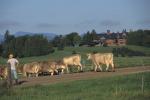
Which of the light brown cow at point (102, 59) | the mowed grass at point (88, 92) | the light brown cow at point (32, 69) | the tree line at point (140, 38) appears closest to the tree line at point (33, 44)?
the tree line at point (140, 38)

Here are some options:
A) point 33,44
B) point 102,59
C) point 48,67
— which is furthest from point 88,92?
point 33,44

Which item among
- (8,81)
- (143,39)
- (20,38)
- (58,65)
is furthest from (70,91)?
(143,39)

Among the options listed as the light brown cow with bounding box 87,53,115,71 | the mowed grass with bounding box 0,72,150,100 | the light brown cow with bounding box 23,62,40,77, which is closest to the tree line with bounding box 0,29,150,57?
the light brown cow with bounding box 87,53,115,71

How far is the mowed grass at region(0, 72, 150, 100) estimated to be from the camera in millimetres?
21344

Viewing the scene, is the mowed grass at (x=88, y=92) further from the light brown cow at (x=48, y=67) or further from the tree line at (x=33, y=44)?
the tree line at (x=33, y=44)

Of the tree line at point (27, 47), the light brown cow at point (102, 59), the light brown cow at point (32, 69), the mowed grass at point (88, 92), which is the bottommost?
the mowed grass at point (88, 92)

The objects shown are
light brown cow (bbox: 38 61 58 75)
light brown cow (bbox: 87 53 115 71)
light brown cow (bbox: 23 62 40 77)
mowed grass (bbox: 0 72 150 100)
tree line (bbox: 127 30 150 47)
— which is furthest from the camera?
tree line (bbox: 127 30 150 47)

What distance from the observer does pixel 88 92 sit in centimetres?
2362

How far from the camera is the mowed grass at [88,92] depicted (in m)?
21.3

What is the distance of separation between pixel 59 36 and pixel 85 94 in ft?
421

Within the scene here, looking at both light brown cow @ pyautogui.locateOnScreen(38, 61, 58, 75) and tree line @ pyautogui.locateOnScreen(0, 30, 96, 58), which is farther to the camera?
tree line @ pyautogui.locateOnScreen(0, 30, 96, 58)

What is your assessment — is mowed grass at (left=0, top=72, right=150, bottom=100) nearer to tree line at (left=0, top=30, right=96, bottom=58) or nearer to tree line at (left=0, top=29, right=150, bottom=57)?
tree line at (left=0, top=29, right=150, bottom=57)

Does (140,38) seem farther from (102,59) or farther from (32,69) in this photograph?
(32,69)

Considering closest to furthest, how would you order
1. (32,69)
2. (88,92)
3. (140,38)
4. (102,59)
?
(88,92) < (32,69) < (102,59) < (140,38)
